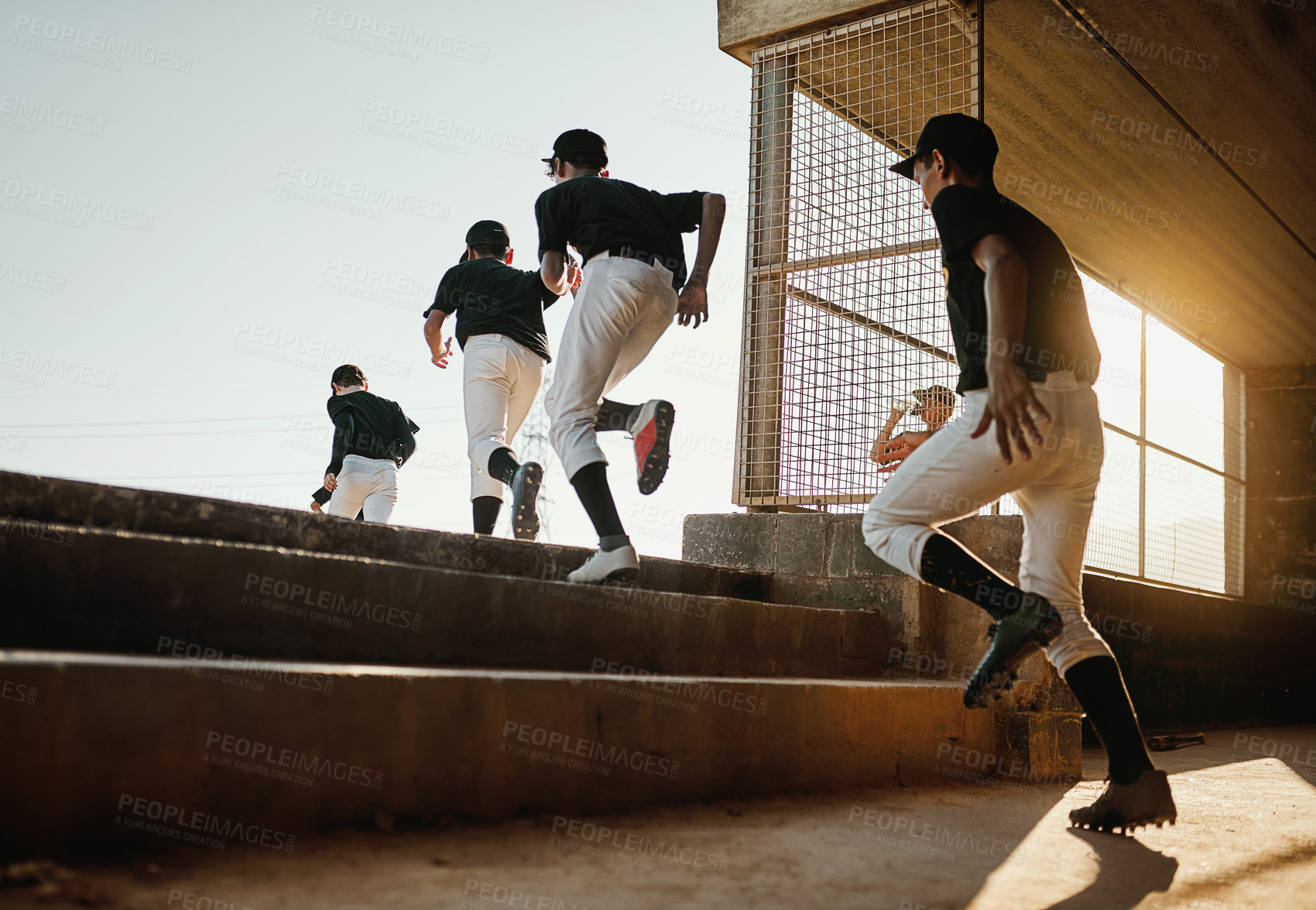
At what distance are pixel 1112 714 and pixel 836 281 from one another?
3.20m

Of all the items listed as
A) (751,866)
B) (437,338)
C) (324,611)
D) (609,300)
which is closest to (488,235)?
(437,338)

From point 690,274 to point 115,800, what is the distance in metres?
2.91

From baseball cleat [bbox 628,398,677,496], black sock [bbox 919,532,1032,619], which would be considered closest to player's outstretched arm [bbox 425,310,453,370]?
baseball cleat [bbox 628,398,677,496]

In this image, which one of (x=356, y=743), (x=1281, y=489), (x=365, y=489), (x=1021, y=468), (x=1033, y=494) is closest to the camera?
(x=356, y=743)

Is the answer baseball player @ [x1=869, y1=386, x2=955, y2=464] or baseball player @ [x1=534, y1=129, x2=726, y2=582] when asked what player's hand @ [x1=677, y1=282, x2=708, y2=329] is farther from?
baseball player @ [x1=869, y1=386, x2=955, y2=464]

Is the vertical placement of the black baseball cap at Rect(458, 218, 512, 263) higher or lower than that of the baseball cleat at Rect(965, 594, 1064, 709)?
higher

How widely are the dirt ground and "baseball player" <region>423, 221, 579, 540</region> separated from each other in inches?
101

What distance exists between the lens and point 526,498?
14.6 feet

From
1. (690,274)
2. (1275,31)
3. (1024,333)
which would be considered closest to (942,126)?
(1024,333)

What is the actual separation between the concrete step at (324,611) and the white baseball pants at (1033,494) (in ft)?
2.88

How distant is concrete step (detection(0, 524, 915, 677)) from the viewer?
204 cm

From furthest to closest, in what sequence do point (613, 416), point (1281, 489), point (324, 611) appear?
1. point (1281, 489)
2. point (613, 416)
3. point (324, 611)

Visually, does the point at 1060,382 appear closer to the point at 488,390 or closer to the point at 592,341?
the point at 592,341

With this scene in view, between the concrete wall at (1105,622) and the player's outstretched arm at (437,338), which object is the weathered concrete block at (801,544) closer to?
the concrete wall at (1105,622)
